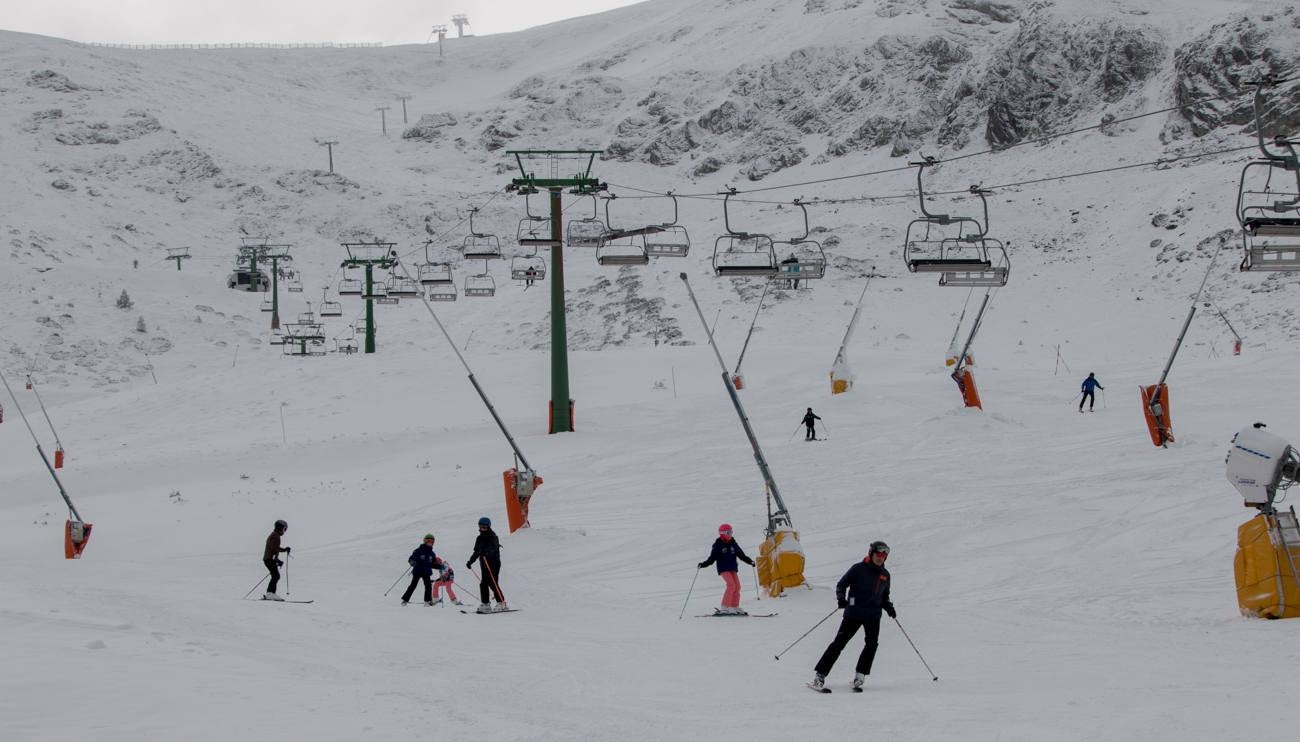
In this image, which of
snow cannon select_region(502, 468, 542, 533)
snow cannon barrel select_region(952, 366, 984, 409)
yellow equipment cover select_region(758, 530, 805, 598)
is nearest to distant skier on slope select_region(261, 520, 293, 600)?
snow cannon select_region(502, 468, 542, 533)

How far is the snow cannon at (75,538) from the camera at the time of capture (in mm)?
19922

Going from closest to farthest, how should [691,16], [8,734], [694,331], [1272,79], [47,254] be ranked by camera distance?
[8,734] → [1272,79] → [694,331] → [47,254] → [691,16]

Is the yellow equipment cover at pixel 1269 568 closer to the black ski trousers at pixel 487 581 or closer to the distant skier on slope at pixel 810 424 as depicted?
the black ski trousers at pixel 487 581

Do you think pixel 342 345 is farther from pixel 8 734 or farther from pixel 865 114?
pixel 8 734

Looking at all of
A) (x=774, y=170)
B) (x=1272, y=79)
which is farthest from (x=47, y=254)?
(x=1272, y=79)

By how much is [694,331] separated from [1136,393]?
2607 centimetres

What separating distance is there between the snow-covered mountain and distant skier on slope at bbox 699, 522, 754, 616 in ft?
2.57

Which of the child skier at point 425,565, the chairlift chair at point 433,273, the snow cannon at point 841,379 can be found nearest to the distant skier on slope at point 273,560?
the child skier at point 425,565

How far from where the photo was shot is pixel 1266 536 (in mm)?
11766

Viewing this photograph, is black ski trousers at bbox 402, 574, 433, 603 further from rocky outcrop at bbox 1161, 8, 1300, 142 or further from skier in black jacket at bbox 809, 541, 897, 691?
rocky outcrop at bbox 1161, 8, 1300, 142

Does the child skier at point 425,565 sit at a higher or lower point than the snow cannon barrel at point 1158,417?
lower

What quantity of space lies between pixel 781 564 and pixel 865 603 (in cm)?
513

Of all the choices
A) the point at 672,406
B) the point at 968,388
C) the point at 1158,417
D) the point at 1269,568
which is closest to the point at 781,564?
the point at 1269,568

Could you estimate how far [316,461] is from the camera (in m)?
30.2
